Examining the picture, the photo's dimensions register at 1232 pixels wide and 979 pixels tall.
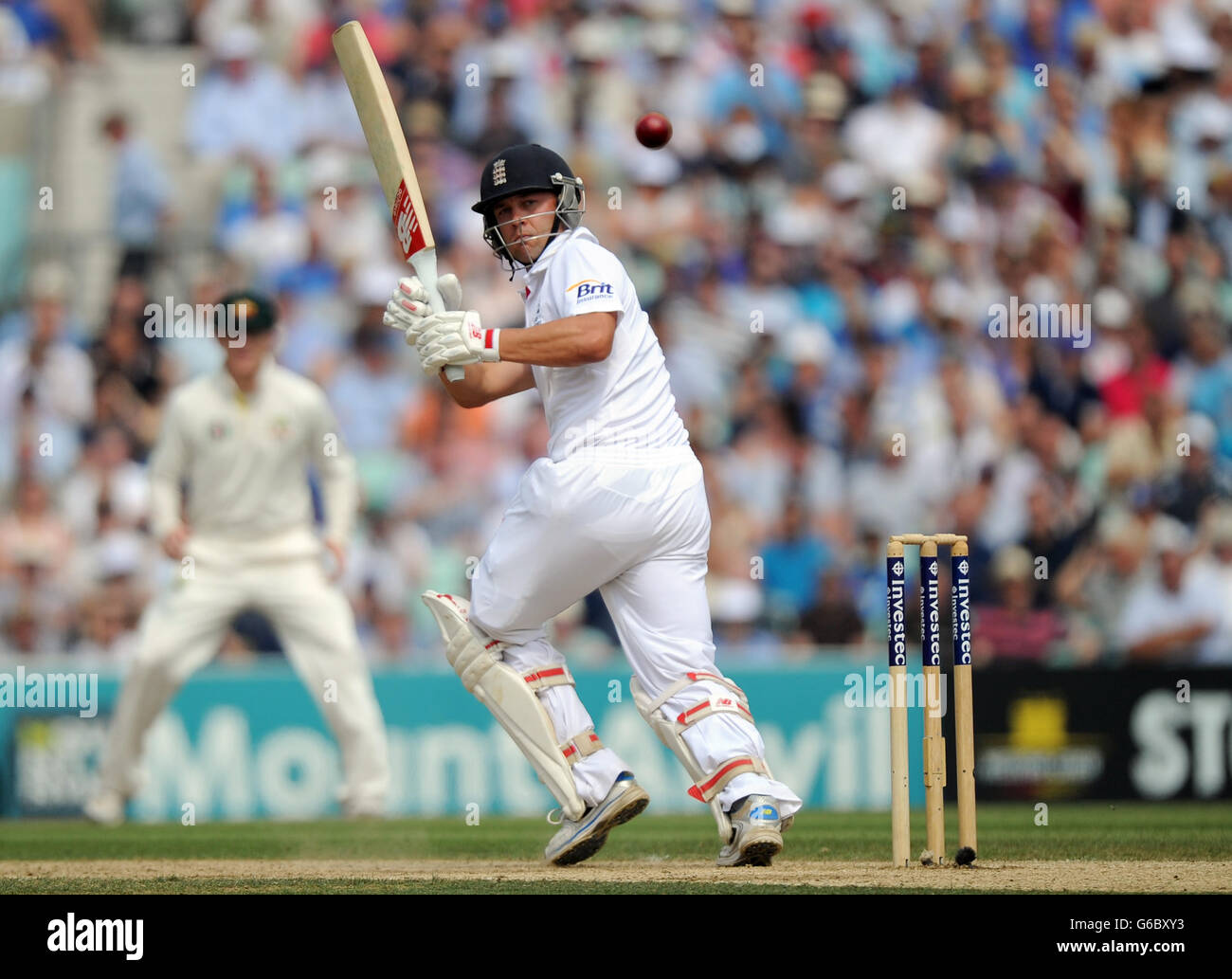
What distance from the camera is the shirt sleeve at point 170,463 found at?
9.66 m

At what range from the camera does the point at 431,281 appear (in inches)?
254

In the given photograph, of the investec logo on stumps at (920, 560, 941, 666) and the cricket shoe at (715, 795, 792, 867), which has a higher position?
the investec logo on stumps at (920, 560, 941, 666)

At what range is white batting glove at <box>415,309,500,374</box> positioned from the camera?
6137mm

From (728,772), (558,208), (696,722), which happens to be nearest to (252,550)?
(558,208)

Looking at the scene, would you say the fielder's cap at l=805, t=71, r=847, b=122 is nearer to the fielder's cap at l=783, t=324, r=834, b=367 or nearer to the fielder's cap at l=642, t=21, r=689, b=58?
the fielder's cap at l=642, t=21, r=689, b=58

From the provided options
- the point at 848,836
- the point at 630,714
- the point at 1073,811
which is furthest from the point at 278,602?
the point at 1073,811

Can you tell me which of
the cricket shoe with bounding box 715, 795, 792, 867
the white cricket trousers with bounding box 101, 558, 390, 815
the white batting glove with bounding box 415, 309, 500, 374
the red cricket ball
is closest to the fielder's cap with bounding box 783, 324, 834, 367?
the white cricket trousers with bounding box 101, 558, 390, 815

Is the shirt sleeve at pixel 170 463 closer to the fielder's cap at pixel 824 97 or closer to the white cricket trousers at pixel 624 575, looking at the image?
the white cricket trousers at pixel 624 575

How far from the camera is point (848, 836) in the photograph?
789cm

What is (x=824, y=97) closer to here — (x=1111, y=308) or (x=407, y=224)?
(x=1111, y=308)

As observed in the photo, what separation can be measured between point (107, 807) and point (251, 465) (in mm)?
1745
